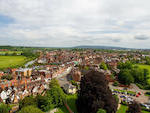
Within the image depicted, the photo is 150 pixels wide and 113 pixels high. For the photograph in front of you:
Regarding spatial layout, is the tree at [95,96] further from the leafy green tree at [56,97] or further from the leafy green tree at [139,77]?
the leafy green tree at [139,77]

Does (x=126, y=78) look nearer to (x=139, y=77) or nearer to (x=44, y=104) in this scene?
(x=139, y=77)

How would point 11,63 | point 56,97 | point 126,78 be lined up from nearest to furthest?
point 56,97 < point 126,78 < point 11,63

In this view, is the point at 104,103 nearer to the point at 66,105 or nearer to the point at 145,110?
the point at 66,105

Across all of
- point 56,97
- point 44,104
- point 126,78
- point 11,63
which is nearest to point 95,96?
point 56,97

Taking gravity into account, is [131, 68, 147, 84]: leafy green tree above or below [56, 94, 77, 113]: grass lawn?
above

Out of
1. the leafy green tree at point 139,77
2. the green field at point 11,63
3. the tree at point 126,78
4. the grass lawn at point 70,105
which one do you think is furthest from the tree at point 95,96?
the green field at point 11,63

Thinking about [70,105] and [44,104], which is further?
[70,105]

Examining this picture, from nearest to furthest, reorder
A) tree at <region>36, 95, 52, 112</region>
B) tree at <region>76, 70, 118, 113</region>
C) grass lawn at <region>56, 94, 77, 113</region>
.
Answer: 1. tree at <region>76, 70, 118, 113</region>
2. tree at <region>36, 95, 52, 112</region>
3. grass lawn at <region>56, 94, 77, 113</region>

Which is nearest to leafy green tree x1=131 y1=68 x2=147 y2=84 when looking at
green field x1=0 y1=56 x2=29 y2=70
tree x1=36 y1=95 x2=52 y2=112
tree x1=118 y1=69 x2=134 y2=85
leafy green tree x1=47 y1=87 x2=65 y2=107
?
tree x1=118 y1=69 x2=134 y2=85

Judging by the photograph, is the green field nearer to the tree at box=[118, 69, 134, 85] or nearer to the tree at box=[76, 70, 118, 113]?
the tree at box=[76, 70, 118, 113]

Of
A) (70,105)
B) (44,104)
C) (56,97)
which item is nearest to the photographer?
(44,104)
